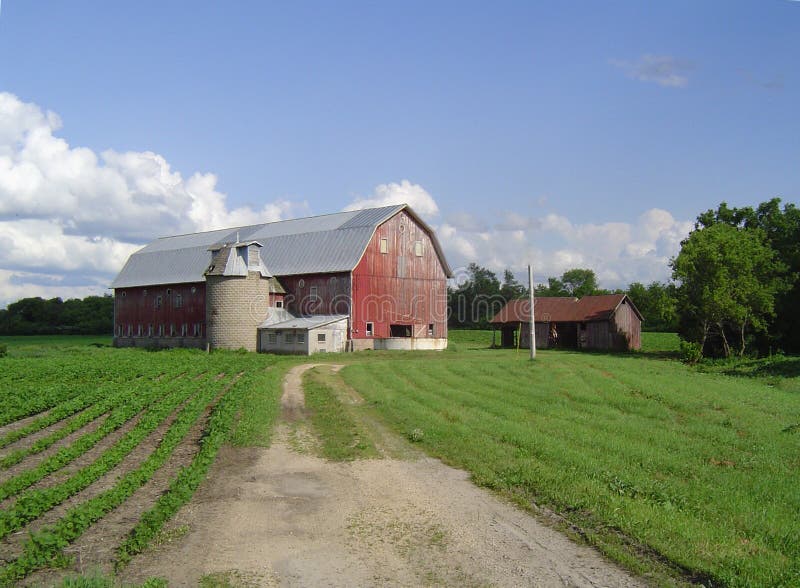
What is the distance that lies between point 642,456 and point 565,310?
4445 cm

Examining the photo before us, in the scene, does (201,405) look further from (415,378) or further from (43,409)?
(415,378)

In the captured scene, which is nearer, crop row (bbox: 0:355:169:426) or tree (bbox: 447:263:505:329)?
crop row (bbox: 0:355:169:426)

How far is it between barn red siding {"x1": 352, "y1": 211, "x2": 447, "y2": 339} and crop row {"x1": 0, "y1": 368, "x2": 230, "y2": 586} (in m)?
32.2

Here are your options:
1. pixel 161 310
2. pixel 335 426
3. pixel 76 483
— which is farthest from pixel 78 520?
pixel 161 310

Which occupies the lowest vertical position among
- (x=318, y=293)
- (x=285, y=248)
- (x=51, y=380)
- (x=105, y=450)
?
(x=105, y=450)

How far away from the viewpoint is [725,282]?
4322cm

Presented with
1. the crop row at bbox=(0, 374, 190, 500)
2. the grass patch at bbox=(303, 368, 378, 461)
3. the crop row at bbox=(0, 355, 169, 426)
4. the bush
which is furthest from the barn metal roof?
the bush

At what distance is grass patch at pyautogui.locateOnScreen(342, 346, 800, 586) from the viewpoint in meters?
8.23

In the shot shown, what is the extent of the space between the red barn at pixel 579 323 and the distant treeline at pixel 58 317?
64.0 metres

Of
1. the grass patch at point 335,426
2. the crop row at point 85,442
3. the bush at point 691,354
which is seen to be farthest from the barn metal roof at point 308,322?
the bush at point 691,354

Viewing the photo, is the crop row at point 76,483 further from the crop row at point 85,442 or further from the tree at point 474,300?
the tree at point 474,300

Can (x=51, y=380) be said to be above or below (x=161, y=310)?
below

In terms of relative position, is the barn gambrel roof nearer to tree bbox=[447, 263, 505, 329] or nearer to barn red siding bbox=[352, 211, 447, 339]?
barn red siding bbox=[352, 211, 447, 339]

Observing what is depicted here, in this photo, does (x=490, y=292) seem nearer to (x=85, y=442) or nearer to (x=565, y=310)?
(x=565, y=310)
